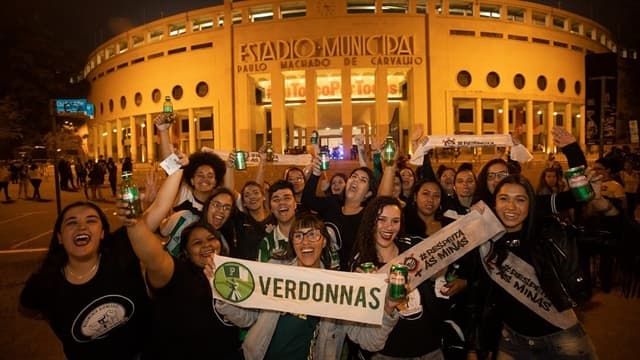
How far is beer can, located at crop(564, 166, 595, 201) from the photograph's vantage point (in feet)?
9.66

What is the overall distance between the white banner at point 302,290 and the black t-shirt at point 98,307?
59 cm

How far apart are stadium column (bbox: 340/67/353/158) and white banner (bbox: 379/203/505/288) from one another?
34282mm

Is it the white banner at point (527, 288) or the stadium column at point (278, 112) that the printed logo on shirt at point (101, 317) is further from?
the stadium column at point (278, 112)

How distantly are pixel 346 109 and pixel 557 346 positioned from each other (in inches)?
1464

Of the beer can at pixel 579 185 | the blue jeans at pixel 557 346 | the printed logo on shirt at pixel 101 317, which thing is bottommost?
the blue jeans at pixel 557 346

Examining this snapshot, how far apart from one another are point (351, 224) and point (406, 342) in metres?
1.80

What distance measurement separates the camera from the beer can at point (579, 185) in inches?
116

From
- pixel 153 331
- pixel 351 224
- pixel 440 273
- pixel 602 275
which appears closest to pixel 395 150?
pixel 351 224

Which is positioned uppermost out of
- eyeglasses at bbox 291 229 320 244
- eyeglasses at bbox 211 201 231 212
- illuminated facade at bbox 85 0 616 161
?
illuminated facade at bbox 85 0 616 161

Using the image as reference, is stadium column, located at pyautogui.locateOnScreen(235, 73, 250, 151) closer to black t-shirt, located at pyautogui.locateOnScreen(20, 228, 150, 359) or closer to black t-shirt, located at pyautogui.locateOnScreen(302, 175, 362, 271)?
black t-shirt, located at pyautogui.locateOnScreen(302, 175, 362, 271)

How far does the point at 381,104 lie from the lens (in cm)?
3925

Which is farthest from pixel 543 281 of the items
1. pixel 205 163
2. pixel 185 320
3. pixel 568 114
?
pixel 568 114

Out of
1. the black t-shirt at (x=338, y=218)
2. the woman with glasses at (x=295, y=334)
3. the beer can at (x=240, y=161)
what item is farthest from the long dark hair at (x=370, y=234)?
the beer can at (x=240, y=161)

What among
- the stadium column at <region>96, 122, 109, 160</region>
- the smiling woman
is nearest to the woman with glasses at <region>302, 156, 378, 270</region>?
the smiling woman
